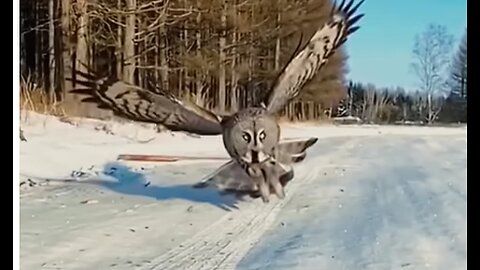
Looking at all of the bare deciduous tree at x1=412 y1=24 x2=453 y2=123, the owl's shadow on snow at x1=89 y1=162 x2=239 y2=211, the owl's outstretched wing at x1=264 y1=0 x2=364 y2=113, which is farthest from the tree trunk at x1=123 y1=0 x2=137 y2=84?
the bare deciduous tree at x1=412 y1=24 x2=453 y2=123

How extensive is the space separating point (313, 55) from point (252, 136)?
251mm

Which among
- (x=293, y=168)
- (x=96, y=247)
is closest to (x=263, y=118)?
(x=293, y=168)

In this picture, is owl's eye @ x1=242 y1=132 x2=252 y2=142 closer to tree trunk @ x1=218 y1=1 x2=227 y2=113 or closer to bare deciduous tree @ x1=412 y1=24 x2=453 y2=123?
tree trunk @ x1=218 y1=1 x2=227 y2=113

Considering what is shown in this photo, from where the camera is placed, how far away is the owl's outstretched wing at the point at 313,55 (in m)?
1.91

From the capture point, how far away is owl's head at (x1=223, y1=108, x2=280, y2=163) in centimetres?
193

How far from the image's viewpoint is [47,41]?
1987mm

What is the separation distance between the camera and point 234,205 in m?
1.95

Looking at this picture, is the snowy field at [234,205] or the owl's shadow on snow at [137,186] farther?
the owl's shadow on snow at [137,186]

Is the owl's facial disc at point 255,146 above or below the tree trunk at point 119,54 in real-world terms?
below

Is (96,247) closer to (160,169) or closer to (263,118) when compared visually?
(160,169)

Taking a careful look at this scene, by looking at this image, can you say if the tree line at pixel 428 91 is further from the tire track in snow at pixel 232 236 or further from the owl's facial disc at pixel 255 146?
the owl's facial disc at pixel 255 146

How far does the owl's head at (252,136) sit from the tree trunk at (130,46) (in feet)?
0.91

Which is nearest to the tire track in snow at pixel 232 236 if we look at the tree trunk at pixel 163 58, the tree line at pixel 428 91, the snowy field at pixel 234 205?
the snowy field at pixel 234 205

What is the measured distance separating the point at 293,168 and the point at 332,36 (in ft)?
1.11
